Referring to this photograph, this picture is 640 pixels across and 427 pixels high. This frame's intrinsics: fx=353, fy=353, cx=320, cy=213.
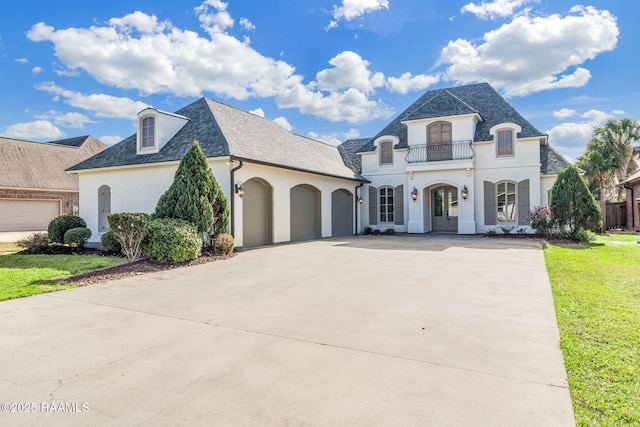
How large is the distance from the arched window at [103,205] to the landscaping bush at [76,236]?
7.03 feet

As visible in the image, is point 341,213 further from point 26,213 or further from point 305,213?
point 26,213

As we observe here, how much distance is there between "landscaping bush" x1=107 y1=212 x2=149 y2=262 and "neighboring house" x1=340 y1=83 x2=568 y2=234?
13.3 m

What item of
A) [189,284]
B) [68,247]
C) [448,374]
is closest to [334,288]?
[189,284]

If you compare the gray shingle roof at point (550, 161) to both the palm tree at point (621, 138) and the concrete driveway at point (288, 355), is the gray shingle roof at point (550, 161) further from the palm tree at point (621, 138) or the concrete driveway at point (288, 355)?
the concrete driveway at point (288, 355)

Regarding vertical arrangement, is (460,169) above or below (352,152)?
below

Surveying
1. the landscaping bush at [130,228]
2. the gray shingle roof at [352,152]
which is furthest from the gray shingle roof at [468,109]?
the landscaping bush at [130,228]

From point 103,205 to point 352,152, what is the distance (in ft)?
46.0

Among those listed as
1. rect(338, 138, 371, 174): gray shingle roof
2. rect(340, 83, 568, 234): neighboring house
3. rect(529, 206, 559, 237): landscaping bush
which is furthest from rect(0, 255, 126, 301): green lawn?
rect(529, 206, 559, 237): landscaping bush

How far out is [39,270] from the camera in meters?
8.41

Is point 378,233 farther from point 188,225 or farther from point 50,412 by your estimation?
point 50,412

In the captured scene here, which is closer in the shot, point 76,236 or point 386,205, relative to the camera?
point 76,236

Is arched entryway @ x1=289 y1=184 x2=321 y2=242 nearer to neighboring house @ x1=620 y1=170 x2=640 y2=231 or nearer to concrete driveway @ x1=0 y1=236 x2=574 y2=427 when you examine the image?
concrete driveway @ x1=0 y1=236 x2=574 y2=427

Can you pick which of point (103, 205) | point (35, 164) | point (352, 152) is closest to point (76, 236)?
point (103, 205)

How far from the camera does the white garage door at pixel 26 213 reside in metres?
20.4
